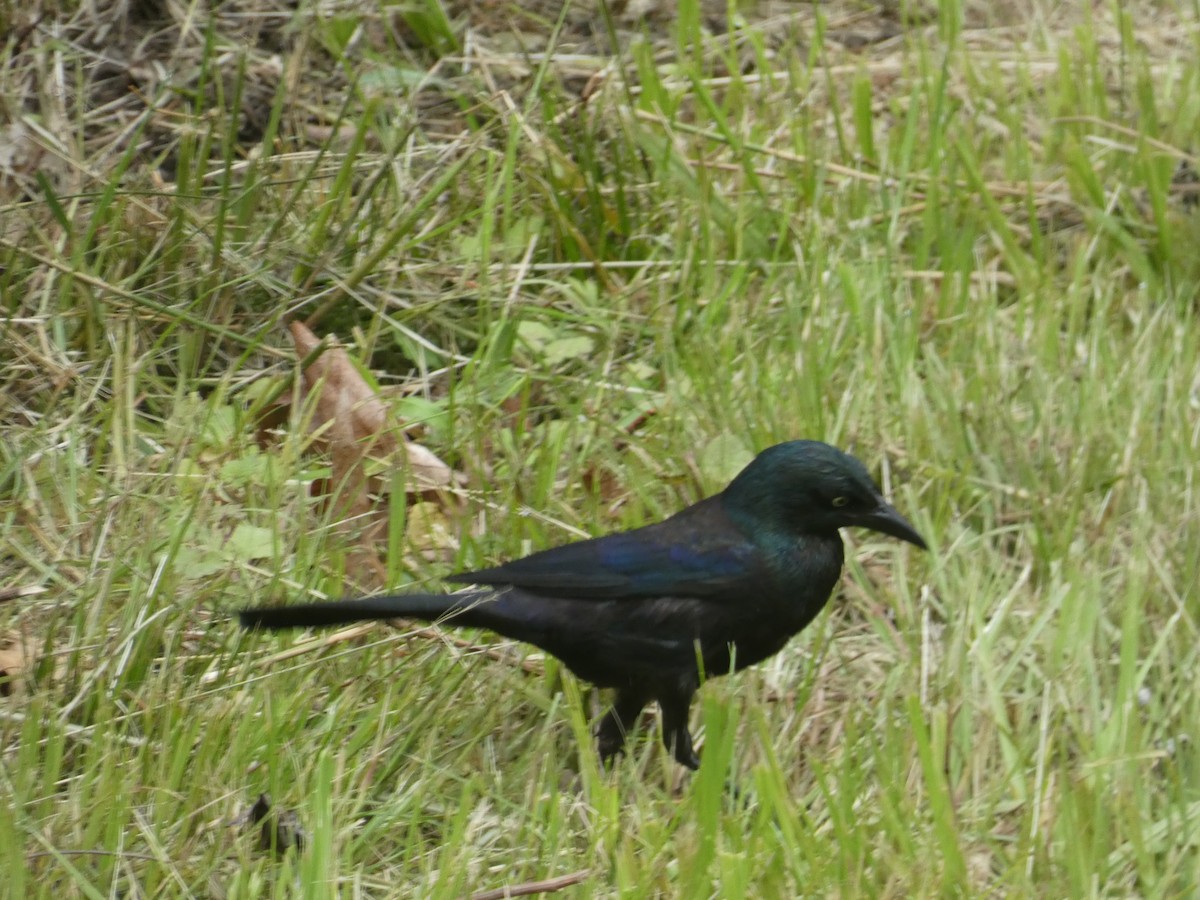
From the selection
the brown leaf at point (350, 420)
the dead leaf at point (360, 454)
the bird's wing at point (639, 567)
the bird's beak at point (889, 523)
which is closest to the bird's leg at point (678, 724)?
the bird's wing at point (639, 567)

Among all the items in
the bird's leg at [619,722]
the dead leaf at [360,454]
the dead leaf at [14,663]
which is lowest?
the bird's leg at [619,722]

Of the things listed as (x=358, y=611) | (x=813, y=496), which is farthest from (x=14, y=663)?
(x=813, y=496)

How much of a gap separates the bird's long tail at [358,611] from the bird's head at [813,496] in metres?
0.60

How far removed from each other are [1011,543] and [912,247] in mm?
1130

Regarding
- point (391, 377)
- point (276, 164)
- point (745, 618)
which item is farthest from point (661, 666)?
point (276, 164)

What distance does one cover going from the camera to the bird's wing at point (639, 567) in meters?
3.37

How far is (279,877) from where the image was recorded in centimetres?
267

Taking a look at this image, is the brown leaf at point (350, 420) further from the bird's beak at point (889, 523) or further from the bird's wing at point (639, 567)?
the bird's beak at point (889, 523)

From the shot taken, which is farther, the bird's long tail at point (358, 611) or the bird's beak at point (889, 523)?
the bird's beak at point (889, 523)

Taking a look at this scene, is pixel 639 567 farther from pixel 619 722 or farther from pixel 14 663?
pixel 14 663

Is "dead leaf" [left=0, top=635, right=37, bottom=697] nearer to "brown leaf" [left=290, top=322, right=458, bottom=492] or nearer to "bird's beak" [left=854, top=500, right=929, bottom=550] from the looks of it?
"brown leaf" [left=290, top=322, right=458, bottom=492]

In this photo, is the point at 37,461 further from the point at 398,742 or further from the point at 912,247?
the point at 912,247

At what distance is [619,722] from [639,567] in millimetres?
290

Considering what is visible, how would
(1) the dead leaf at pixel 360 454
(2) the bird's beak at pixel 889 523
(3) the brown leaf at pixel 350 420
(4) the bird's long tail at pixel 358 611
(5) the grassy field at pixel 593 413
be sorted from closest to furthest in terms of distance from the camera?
(5) the grassy field at pixel 593 413
(4) the bird's long tail at pixel 358 611
(2) the bird's beak at pixel 889 523
(1) the dead leaf at pixel 360 454
(3) the brown leaf at pixel 350 420
